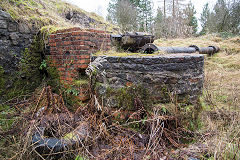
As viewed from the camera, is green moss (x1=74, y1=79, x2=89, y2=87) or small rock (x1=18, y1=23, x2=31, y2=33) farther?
small rock (x1=18, y1=23, x2=31, y2=33)

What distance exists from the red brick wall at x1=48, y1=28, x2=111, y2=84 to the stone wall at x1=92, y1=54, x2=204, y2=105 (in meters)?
0.52

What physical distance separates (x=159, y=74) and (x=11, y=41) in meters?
3.18

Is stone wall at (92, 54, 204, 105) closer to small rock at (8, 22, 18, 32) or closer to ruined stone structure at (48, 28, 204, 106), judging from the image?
ruined stone structure at (48, 28, 204, 106)

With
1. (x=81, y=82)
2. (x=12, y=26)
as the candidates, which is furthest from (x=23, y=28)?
(x=81, y=82)

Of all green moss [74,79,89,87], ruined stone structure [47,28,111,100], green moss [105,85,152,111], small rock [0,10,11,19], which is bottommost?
green moss [105,85,152,111]

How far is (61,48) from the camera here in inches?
121

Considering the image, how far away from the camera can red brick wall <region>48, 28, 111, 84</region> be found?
282 centimetres

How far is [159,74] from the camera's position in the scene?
2.32 metres

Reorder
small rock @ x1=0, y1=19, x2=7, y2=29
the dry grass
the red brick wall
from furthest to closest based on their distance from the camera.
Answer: small rock @ x1=0, y1=19, x2=7, y2=29 < the red brick wall < the dry grass

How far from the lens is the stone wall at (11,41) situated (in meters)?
3.00

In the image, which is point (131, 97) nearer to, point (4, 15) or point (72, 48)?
point (72, 48)

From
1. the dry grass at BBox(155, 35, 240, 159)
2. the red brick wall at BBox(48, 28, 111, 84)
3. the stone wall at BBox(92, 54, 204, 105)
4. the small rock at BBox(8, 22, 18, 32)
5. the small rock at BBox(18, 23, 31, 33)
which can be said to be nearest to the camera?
the dry grass at BBox(155, 35, 240, 159)

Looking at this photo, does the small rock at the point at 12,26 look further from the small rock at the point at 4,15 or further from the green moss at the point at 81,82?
the green moss at the point at 81,82

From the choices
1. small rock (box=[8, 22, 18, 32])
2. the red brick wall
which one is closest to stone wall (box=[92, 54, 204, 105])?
the red brick wall
